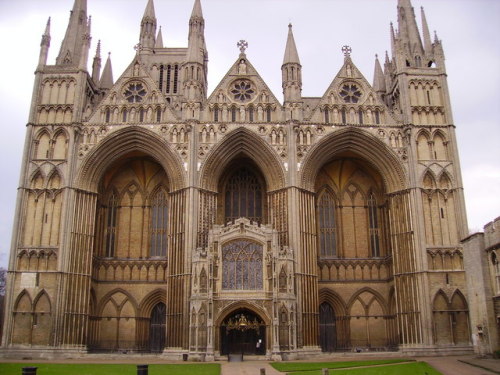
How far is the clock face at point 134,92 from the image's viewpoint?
3969 centimetres

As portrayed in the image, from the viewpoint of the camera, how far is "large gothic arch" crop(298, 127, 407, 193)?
37719 mm

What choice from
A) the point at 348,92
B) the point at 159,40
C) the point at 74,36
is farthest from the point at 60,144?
the point at 159,40

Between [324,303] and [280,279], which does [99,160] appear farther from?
[324,303]

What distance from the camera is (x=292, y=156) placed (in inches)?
1470

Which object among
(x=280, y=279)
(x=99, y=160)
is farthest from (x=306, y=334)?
(x=99, y=160)

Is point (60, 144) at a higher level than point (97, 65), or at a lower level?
lower

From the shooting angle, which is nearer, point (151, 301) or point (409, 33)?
point (151, 301)

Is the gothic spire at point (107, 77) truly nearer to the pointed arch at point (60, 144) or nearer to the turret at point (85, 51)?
the turret at point (85, 51)

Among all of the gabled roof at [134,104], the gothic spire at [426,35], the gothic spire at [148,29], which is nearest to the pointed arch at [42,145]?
the gabled roof at [134,104]

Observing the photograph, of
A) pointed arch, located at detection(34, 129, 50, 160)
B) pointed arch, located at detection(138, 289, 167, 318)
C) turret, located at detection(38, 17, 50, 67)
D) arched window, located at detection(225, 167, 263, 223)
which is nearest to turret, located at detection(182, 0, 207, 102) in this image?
arched window, located at detection(225, 167, 263, 223)

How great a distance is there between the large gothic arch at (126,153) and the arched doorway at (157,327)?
30.2ft

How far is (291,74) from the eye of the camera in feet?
130

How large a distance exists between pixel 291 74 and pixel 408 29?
37.9 feet

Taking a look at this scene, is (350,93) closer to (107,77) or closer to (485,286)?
(485,286)
